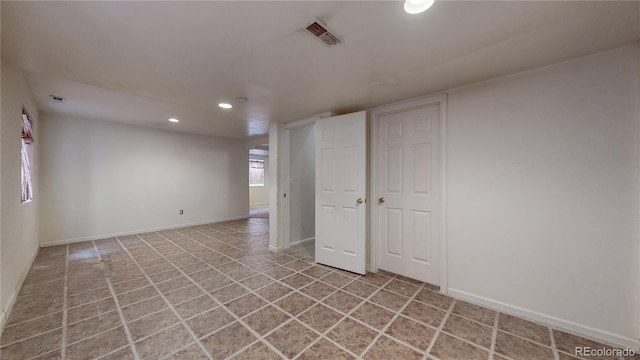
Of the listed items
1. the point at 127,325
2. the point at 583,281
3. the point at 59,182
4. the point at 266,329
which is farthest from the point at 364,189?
the point at 59,182

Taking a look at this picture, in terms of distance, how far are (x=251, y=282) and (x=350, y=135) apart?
2.15 meters

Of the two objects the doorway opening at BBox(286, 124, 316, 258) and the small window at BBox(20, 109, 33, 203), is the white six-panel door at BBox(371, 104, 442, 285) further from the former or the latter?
the small window at BBox(20, 109, 33, 203)

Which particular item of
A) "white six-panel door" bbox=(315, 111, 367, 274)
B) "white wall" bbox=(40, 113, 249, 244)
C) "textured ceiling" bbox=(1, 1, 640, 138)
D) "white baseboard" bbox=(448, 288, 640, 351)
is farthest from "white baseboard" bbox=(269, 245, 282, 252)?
"white wall" bbox=(40, 113, 249, 244)

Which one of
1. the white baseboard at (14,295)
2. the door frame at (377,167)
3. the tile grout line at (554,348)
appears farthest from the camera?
the door frame at (377,167)

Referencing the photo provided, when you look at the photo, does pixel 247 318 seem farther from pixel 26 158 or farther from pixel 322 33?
pixel 26 158

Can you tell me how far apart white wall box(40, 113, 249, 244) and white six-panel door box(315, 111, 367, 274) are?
3.90 metres

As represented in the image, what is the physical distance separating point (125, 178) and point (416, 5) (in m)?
5.74

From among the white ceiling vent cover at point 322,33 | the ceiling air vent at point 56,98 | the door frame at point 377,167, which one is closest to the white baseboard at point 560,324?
the door frame at point 377,167

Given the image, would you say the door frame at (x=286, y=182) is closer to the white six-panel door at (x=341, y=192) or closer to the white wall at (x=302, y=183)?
the white wall at (x=302, y=183)

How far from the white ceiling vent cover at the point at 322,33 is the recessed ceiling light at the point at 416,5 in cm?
46

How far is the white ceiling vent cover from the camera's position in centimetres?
139

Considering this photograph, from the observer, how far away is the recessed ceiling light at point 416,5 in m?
1.20

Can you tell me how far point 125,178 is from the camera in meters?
4.65

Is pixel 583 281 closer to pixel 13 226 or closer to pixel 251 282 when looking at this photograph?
pixel 251 282
